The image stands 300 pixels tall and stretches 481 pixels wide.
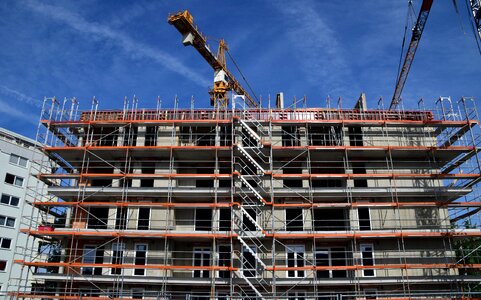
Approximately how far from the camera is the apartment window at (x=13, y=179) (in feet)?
158

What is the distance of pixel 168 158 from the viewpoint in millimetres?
28031

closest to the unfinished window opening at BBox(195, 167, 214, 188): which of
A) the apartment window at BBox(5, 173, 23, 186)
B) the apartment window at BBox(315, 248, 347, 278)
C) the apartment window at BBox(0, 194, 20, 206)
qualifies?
the apartment window at BBox(315, 248, 347, 278)

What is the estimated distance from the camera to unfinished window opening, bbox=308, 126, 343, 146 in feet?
93.2

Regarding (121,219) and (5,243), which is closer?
(121,219)

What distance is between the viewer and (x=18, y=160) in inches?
1975

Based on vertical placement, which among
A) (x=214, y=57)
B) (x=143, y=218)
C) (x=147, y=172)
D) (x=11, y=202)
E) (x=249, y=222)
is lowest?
(x=249, y=222)

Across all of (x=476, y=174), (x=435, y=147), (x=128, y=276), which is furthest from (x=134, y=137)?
(x=476, y=174)

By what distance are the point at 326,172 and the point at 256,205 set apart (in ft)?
18.8

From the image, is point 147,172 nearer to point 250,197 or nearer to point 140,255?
point 140,255

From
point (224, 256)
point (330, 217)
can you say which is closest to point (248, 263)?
point (224, 256)

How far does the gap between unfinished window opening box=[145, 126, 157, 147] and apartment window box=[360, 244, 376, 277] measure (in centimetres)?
1466

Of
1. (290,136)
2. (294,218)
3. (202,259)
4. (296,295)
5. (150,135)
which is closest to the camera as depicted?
(296,295)

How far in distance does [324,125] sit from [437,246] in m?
9.84

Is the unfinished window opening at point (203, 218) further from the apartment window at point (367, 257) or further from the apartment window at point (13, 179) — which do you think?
the apartment window at point (13, 179)
